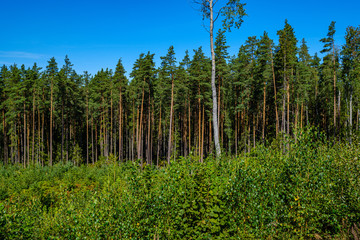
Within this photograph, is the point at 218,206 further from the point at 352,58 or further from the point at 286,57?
the point at 352,58

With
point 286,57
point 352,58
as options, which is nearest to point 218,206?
point 286,57

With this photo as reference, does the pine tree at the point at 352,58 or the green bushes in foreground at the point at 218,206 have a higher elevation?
the pine tree at the point at 352,58

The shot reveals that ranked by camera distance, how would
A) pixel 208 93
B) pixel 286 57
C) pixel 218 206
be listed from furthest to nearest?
1. pixel 208 93
2. pixel 286 57
3. pixel 218 206

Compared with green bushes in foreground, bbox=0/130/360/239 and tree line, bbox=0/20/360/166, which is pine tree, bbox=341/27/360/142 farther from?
green bushes in foreground, bbox=0/130/360/239

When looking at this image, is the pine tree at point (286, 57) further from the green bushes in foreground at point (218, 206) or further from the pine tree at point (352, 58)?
the green bushes in foreground at point (218, 206)

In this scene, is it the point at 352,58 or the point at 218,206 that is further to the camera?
the point at 352,58

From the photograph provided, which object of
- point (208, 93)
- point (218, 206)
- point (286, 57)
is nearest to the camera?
point (218, 206)

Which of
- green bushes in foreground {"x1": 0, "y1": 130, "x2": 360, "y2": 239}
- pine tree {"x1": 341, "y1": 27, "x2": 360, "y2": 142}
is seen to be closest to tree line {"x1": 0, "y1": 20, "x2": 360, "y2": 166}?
pine tree {"x1": 341, "y1": 27, "x2": 360, "y2": 142}

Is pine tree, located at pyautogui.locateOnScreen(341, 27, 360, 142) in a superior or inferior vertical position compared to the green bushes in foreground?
superior

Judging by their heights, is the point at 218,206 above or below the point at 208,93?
below

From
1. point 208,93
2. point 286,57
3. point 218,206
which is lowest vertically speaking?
point 218,206

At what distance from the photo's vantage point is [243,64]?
3294 cm

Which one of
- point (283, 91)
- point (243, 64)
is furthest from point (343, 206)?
point (243, 64)

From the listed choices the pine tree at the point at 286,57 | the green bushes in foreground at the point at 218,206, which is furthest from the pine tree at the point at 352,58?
the green bushes in foreground at the point at 218,206
